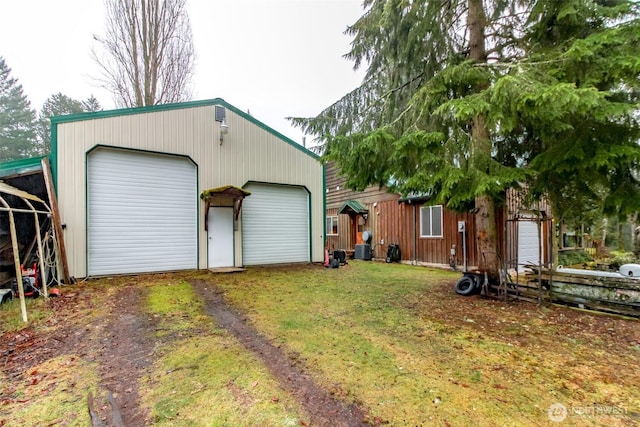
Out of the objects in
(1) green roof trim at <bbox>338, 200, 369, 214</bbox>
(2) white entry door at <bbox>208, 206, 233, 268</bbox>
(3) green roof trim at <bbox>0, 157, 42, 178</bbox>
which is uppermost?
(3) green roof trim at <bbox>0, 157, 42, 178</bbox>

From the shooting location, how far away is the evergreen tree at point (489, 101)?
399 cm

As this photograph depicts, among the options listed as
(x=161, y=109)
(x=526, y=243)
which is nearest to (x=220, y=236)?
(x=161, y=109)

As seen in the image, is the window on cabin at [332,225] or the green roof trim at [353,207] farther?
the window on cabin at [332,225]

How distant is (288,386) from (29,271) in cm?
654

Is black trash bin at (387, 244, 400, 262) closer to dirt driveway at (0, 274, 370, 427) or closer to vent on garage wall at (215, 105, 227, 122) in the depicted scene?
vent on garage wall at (215, 105, 227, 122)

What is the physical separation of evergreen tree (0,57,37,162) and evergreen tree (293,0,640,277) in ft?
110

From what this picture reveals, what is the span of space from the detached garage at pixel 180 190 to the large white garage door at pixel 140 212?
24 millimetres

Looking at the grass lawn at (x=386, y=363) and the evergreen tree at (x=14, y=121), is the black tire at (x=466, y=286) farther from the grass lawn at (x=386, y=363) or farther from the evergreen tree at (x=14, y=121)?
the evergreen tree at (x=14, y=121)

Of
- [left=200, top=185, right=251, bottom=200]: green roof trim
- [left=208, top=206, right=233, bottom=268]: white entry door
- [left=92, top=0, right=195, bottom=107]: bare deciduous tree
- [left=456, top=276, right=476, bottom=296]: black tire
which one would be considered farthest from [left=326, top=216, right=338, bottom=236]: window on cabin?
[left=456, top=276, right=476, bottom=296]: black tire

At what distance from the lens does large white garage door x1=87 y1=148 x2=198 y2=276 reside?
7.61m

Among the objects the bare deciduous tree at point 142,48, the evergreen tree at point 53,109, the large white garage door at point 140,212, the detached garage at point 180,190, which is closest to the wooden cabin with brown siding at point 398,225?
the detached garage at point 180,190

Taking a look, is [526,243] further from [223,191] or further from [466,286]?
[223,191]

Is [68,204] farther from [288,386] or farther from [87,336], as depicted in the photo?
[288,386]

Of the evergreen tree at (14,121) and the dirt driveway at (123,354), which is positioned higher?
the evergreen tree at (14,121)
